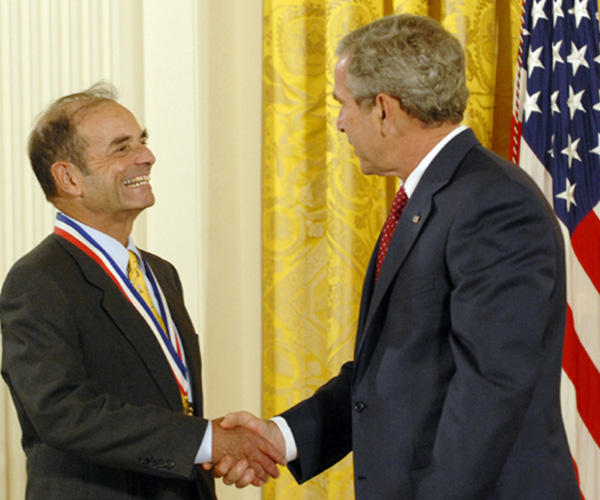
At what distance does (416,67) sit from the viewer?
191cm

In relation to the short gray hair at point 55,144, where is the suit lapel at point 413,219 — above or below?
below

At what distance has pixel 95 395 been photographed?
2.01 meters

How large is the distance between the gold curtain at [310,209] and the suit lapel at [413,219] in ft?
4.74

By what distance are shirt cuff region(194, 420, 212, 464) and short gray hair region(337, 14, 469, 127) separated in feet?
3.20

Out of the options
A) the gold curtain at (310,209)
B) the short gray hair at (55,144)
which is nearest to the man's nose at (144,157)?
the short gray hair at (55,144)

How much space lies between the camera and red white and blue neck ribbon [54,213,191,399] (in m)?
2.19

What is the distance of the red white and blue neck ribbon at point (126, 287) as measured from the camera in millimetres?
2189

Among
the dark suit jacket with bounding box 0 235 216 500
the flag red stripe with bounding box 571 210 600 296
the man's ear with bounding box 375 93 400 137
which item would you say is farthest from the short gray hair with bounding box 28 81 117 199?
the flag red stripe with bounding box 571 210 600 296

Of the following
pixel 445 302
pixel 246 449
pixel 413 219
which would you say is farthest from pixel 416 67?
pixel 246 449

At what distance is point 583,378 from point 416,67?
1481mm

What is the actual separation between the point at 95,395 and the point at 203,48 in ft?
6.18

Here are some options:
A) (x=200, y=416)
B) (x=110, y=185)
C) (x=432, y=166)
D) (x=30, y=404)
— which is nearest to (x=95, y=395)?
(x=30, y=404)

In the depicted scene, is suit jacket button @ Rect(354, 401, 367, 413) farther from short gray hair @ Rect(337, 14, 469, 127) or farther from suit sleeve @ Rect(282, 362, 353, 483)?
short gray hair @ Rect(337, 14, 469, 127)

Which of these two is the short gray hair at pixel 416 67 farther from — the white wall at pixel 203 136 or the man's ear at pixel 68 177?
the white wall at pixel 203 136
